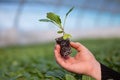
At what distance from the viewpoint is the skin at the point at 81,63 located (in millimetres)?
2939

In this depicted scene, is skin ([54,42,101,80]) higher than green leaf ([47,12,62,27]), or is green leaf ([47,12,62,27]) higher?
green leaf ([47,12,62,27])

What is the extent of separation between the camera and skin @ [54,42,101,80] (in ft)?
9.64

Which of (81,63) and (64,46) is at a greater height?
(64,46)

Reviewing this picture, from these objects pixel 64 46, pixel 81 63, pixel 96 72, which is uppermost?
pixel 64 46

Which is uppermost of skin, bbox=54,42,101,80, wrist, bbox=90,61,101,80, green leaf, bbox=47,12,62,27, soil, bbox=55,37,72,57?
green leaf, bbox=47,12,62,27

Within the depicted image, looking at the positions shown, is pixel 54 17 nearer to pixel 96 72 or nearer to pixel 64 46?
pixel 64 46

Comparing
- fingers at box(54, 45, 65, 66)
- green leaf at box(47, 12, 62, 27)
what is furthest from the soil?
green leaf at box(47, 12, 62, 27)

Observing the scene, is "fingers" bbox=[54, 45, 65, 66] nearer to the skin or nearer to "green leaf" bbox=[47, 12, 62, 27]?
the skin

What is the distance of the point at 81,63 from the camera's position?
2.96 meters

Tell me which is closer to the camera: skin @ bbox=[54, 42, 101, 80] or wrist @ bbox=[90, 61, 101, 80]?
skin @ bbox=[54, 42, 101, 80]

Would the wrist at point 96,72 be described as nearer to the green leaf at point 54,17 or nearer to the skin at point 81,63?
the skin at point 81,63

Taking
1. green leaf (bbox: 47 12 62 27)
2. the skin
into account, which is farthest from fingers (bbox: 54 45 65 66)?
green leaf (bbox: 47 12 62 27)

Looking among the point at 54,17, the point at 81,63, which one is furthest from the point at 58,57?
the point at 54,17

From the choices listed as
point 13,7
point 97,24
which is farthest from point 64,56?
point 97,24
